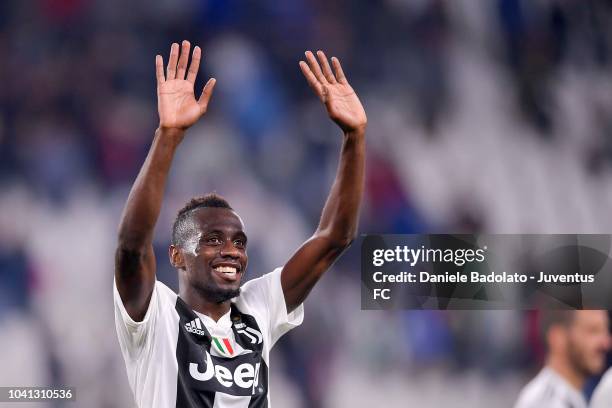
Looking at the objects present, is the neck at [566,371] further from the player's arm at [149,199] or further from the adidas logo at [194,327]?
the player's arm at [149,199]

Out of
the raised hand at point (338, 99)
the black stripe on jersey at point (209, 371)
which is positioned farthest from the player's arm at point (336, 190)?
the black stripe on jersey at point (209, 371)

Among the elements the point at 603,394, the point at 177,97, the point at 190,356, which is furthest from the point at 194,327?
the point at 603,394

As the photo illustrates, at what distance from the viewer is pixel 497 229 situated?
14.1 ft

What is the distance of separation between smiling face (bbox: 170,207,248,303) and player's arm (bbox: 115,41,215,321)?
329 millimetres

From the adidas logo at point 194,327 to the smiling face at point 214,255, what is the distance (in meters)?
0.11

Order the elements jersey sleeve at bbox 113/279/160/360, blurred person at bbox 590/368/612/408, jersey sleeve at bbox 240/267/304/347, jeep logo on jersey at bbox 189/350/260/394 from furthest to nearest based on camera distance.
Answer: blurred person at bbox 590/368/612/408 < jersey sleeve at bbox 240/267/304/347 < jeep logo on jersey at bbox 189/350/260/394 < jersey sleeve at bbox 113/279/160/360

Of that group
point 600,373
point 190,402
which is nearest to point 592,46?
point 600,373

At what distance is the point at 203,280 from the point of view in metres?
2.89

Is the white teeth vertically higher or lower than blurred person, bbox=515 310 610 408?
higher

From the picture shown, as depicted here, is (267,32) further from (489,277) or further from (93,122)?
(489,277)

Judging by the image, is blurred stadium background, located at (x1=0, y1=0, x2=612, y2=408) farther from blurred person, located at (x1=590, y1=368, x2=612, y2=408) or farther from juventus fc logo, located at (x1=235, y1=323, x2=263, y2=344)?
juventus fc logo, located at (x1=235, y1=323, x2=263, y2=344)

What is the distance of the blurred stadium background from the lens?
4.23 meters

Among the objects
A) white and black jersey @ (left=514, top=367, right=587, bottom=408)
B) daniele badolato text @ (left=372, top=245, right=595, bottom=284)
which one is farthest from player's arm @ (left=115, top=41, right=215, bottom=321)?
white and black jersey @ (left=514, top=367, right=587, bottom=408)

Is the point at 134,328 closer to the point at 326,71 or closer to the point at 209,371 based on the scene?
the point at 209,371
